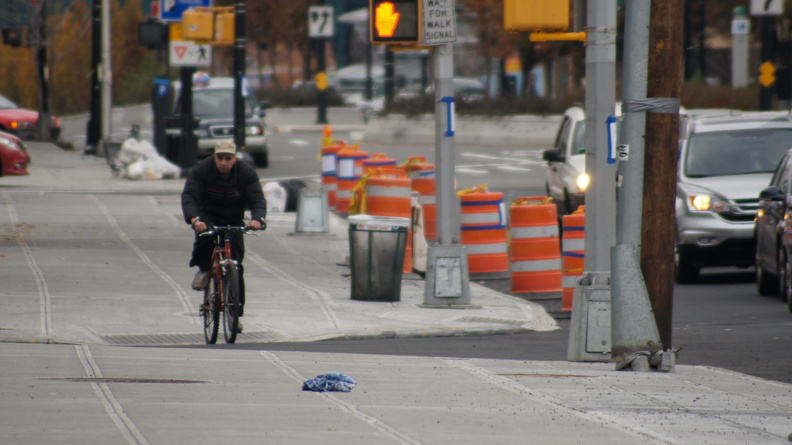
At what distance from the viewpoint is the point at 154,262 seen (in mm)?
15602

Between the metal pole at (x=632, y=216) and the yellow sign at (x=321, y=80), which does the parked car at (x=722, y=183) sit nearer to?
the metal pole at (x=632, y=216)

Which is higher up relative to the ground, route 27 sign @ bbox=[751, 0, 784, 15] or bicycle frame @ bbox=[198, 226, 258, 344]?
route 27 sign @ bbox=[751, 0, 784, 15]

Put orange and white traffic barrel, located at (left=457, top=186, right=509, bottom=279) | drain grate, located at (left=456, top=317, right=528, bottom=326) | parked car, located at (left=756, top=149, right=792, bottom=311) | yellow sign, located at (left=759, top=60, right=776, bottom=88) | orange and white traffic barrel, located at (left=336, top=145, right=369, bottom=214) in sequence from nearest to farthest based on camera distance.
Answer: drain grate, located at (left=456, top=317, right=528, bottom=326)
parked car, located at (left=756, top=149, right=792, bottom=311)
orange and white traffic barrel, located at (left=457, top=186, right=509, bottom=279)
orange and white traffic barrel, located at (left=336, top=145, right=369, bottom=214)
yellow sign, located at (left=759, top=60, right=776, bottom=88)

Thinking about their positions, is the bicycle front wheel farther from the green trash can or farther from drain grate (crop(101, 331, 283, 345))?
the green trash can

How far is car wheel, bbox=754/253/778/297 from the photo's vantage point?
14.2 m

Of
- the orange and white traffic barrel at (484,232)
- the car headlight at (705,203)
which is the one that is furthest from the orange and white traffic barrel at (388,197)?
the car headlight at (705,203)

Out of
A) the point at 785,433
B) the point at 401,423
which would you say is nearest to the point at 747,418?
the point at 785,433

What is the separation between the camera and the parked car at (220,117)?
32.4 m

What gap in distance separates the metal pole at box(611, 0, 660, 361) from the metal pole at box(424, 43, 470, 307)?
13.3 feet

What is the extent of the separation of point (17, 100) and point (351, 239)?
34.8m

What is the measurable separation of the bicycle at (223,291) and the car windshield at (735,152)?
681cm

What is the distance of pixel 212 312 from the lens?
11.0m

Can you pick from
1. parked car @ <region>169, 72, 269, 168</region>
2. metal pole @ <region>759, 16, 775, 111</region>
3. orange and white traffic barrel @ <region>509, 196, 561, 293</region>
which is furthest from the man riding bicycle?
parked car @ <region>169, 72, 269, 168</region>

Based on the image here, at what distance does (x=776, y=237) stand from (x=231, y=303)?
581cm
